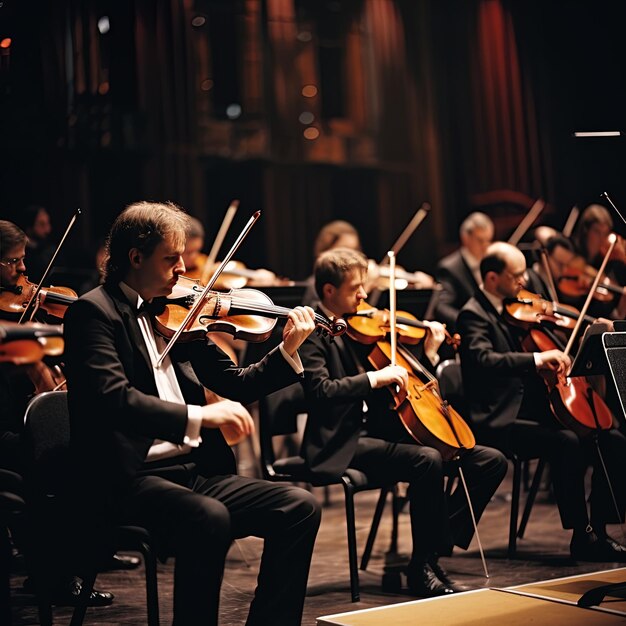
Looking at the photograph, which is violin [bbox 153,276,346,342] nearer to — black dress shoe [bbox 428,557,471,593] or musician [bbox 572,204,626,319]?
black dress shoe [bbox 428,557,471,593]

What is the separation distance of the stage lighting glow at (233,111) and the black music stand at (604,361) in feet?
17.5

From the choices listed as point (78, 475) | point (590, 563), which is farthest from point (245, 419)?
point (590, 563)

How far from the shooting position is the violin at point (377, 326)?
125 inches

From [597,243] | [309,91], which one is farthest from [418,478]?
[309,91]

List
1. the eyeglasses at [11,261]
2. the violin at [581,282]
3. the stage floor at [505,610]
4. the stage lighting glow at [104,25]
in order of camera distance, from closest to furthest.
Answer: the stage floor at [505,610]
the eyeglasses at [11,261]
the violin at [581,282]
the stage lighting glow at [104,25]

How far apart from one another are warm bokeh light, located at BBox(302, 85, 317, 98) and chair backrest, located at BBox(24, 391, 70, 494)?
572 centimetres

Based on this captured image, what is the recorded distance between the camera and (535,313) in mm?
3727

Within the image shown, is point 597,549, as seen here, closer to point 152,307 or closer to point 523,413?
point 523,413

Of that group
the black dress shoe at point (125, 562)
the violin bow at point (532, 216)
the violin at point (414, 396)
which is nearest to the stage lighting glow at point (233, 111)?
the violin bow at point (532, 216)

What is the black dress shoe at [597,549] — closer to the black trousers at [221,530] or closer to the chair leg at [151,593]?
the black trousers at [221,530]

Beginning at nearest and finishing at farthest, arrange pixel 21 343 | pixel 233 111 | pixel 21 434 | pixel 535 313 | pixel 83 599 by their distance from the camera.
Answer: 1. pixel 21 343
2. pixel 83 599
3. pixel 21 434
4. pixel 535 313
5. pixel 233 111

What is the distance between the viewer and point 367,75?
8.12 metres

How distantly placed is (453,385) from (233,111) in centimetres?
445

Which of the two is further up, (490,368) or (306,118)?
(306,118)
